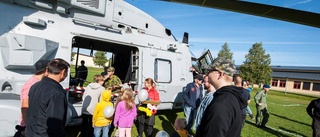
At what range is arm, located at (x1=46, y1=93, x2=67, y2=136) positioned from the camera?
2.21m

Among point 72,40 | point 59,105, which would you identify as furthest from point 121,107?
point 59,105

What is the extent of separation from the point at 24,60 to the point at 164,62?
12.1 feet

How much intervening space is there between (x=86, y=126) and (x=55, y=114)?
2.87m

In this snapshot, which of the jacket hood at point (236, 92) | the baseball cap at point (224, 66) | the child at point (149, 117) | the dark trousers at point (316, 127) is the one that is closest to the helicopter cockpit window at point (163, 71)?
the child at point (149, 117)

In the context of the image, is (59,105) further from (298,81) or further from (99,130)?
(298,81)

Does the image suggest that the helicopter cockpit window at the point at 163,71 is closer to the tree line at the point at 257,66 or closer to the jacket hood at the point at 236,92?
the jacket hood at the point at 236,92

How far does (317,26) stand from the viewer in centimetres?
303

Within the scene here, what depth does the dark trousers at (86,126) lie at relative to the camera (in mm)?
4795

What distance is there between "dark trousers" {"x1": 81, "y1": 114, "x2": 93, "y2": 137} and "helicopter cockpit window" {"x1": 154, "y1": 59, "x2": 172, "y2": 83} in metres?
2.15

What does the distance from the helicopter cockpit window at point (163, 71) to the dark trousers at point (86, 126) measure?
2.15 meters

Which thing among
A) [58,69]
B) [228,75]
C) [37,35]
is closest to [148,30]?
[37,35]

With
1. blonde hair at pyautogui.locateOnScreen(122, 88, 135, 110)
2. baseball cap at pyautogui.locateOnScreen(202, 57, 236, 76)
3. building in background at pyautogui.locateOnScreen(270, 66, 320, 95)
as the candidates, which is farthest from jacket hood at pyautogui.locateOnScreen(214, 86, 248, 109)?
building in background at pyautogui.locateOnScreen(270, 66, 320, 95)

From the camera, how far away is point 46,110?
88.4 inches

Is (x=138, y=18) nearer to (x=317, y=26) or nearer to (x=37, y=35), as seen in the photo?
(x=37, y=35)
